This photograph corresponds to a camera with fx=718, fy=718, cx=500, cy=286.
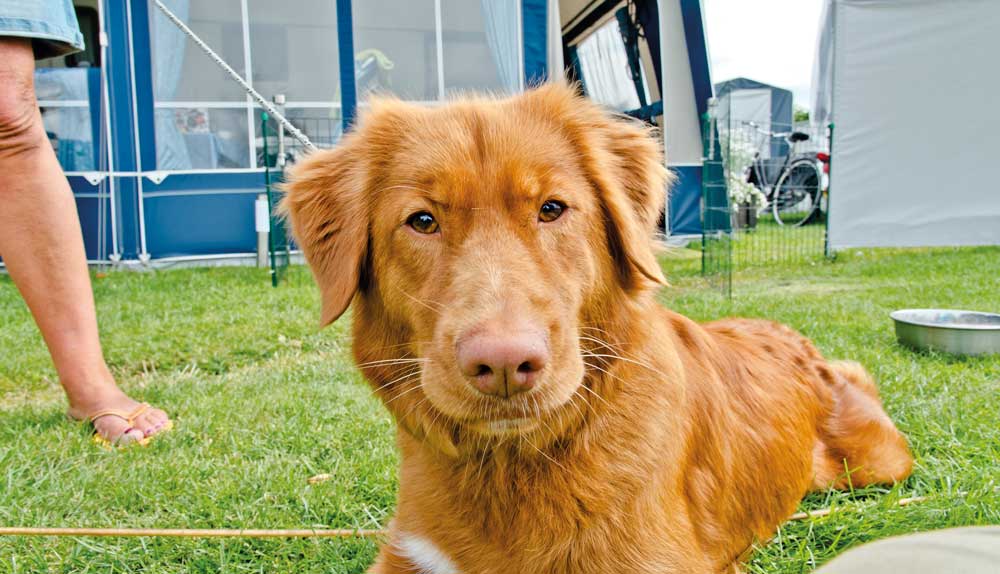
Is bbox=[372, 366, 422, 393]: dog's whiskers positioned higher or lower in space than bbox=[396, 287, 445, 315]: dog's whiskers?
lower

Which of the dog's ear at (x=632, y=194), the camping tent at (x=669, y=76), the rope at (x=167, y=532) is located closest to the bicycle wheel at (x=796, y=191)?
the camping tent at (x=669, y=76)

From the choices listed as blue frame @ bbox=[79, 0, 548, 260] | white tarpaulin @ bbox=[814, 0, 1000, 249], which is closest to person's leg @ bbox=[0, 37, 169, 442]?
blue frame @ bbox=[79, 0, 548, 260]

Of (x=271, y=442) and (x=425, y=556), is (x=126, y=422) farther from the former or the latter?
Answer: (x=425, y=556)

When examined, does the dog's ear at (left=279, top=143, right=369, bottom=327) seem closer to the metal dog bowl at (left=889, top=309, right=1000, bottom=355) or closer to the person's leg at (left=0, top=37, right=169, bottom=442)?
the person's leg at (left=0, top=37, right=169, bottom=442)

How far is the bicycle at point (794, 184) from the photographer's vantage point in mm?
14125

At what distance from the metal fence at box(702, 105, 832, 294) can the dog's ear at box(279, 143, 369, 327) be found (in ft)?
17.0

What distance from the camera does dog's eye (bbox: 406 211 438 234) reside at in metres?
1.81

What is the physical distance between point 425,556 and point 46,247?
2.23 metres

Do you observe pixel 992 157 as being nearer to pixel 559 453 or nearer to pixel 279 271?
pixel 279 271

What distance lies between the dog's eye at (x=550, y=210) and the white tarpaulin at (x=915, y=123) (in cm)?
794

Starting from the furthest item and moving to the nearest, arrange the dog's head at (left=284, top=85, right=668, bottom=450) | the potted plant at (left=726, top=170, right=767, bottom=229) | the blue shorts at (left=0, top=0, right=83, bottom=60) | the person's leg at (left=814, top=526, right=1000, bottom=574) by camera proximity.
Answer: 1. the potted plant at (left=726, top=170, right=767, bottom=229)
2. the blue shorts at (left=0, top=0, right=83, bottom=60)
3. the dog's head at (left=284, top=85, right=668, bottom=450)
4. the person's leg at (left=814, top=526, right=1000, bottom=574)

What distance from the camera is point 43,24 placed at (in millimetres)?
2826

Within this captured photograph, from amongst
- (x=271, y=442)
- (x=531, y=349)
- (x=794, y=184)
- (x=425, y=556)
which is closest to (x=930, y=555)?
(x=531, y=349)

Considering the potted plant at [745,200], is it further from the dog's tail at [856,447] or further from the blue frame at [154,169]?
the dog's tail at [856,447]
